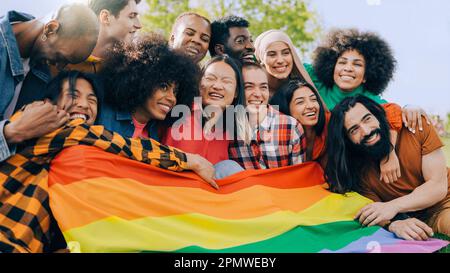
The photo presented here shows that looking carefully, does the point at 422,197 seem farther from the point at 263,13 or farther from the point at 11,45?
the point at 263,13

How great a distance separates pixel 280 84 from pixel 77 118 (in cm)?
182

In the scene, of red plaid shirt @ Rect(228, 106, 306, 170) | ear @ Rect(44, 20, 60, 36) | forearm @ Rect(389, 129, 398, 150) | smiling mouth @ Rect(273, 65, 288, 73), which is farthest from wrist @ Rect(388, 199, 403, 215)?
ear @ Rect(44, 20, 60, 36)

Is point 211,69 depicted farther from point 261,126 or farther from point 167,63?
point 261,126

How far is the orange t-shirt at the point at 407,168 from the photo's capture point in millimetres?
3262

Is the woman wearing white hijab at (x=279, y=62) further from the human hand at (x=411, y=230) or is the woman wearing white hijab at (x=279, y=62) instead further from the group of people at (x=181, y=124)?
the human hand at (x=411, y=230)

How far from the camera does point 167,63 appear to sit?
11.2 ft

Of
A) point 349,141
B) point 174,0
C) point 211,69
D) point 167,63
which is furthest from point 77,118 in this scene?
point 174,0

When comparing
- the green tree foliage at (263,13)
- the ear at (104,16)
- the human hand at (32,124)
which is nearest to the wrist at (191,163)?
the human hand at (32,124)

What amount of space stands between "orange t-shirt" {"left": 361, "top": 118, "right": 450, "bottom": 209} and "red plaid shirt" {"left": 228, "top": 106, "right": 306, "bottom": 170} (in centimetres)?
50

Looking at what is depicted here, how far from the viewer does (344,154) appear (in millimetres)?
3209

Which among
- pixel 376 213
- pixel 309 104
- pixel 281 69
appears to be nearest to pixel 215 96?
pixel 309 104

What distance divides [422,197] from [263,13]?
680cm

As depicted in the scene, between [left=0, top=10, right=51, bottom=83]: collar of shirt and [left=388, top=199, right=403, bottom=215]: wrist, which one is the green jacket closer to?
[left=388, top=199, right=403, bottom=215]: wrist
